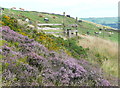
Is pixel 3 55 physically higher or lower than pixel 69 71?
higher

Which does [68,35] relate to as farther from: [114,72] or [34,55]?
[34,55]

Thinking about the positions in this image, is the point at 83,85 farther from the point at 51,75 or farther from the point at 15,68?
the point at 15,68

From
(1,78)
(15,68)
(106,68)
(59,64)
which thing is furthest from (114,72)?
(1,78)

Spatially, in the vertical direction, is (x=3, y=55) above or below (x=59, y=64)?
above

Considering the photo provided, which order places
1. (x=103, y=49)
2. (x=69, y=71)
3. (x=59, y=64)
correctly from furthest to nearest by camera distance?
(x=103, y=49)
(x=59, y=64)
(x=69, y=71)

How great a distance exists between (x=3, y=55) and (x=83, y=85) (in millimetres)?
2701

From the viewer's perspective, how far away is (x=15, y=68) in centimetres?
572

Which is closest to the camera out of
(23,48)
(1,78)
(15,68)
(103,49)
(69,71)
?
(1,78)

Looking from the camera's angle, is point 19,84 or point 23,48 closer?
point 19,84

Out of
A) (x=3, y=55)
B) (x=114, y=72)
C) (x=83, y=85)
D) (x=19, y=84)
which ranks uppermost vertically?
(x=3, y=55)

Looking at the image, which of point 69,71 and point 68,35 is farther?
point 68,35

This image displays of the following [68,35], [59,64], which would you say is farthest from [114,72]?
[68,35]

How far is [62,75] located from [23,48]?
224cm

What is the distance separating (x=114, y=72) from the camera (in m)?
→ 10.4
